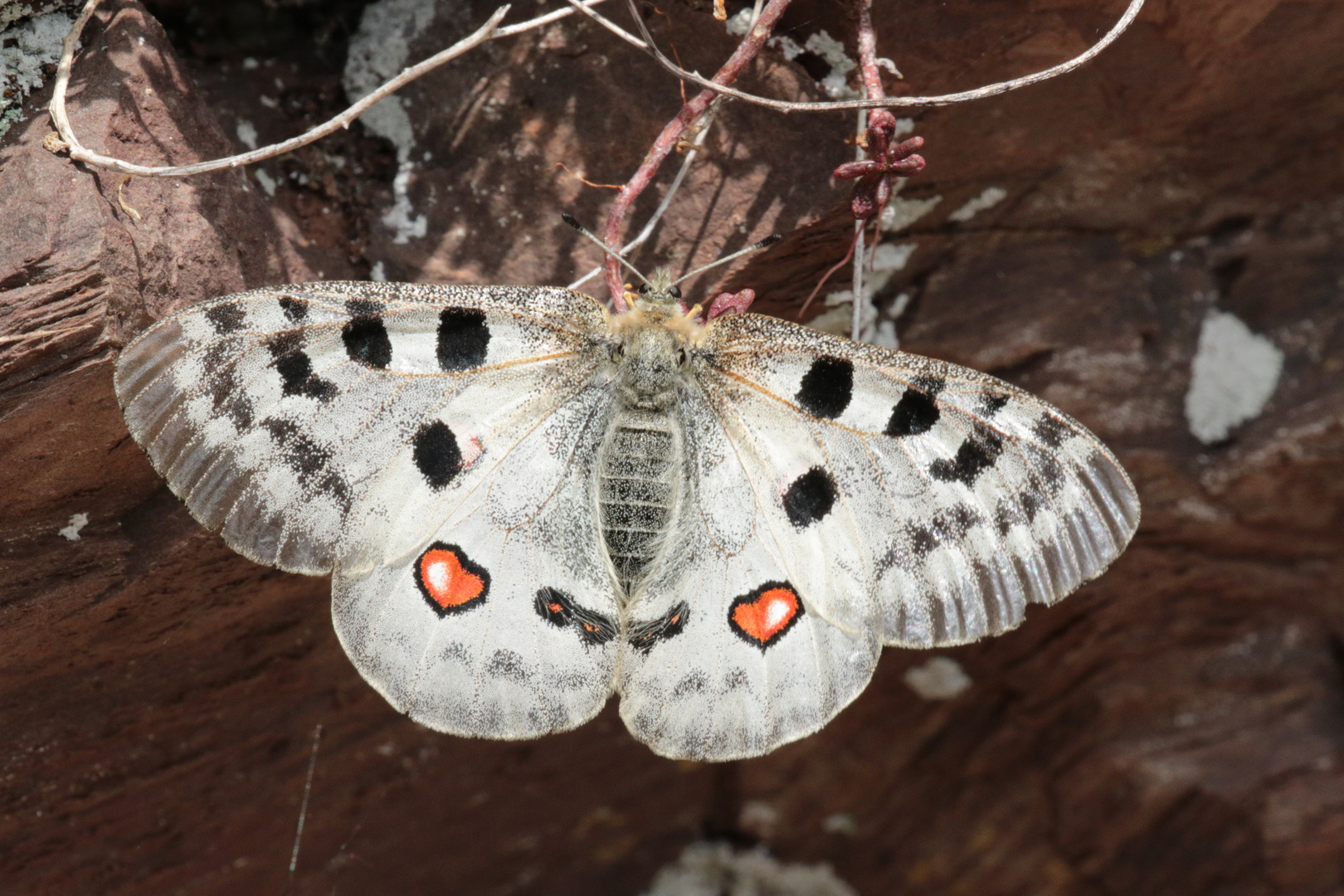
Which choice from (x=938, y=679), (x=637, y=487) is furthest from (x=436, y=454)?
(x=938, y=679)

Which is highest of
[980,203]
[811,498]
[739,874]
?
[980,203]

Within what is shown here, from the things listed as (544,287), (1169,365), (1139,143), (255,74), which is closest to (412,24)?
(255,74)

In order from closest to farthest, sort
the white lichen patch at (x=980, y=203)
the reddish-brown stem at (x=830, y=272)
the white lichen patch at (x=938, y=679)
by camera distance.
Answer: the reddish-brown stem at (x=830, y=272) → the white lichen patch at (x=980, y=203) → the white lichen patch at (x=938, y=679)

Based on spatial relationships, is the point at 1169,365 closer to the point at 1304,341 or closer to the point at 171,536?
the point at 1304,341

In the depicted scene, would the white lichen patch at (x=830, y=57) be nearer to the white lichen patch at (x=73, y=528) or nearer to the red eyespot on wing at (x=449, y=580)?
the red eyespot on wing at (x=449, y=580)

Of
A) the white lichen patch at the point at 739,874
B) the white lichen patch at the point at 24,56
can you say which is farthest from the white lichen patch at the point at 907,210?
the white lichen patch at the point at 739,874

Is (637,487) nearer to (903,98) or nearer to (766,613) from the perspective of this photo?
(766,613)
